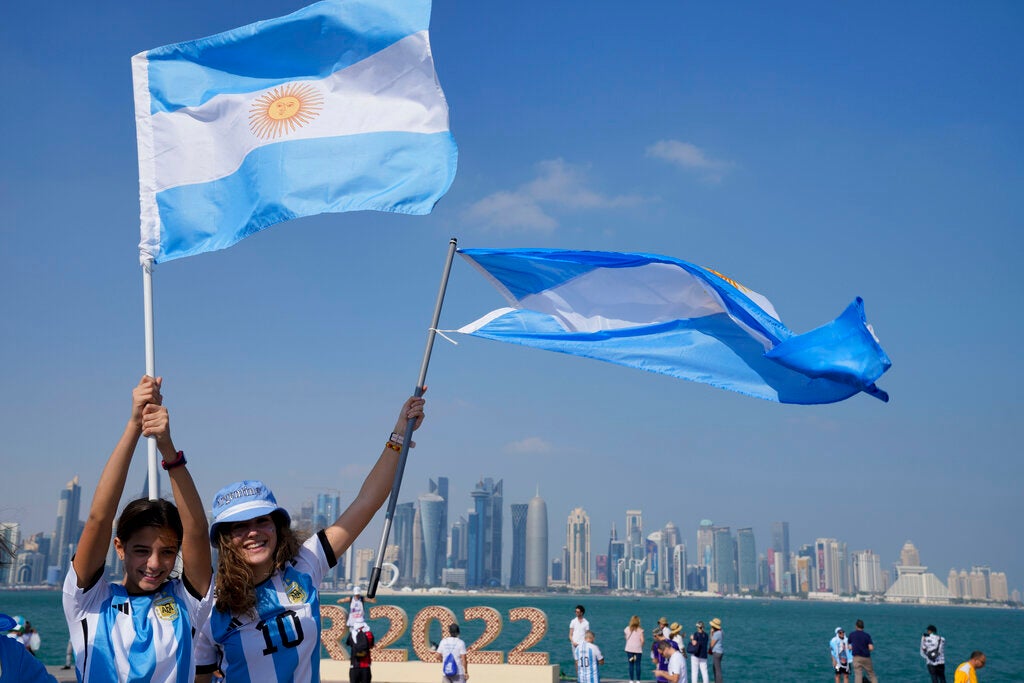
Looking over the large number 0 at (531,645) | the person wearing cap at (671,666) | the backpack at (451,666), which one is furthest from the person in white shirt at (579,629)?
the backpack at (451,666)

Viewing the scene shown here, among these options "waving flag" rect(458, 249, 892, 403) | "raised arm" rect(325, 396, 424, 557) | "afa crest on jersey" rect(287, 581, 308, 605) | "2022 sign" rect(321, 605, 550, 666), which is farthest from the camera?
"2022 sign" rect(321, 605, 550, 666)

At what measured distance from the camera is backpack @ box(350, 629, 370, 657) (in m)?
16.9

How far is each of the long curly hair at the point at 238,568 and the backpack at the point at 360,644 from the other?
46.4 feet

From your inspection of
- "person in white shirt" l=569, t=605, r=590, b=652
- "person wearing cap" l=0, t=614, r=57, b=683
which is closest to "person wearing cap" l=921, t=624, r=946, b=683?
"person in white shirt" l=569, t=605, r=590, b=652

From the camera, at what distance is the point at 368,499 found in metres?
4.07

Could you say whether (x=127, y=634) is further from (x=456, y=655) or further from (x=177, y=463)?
(x=456, y=655)

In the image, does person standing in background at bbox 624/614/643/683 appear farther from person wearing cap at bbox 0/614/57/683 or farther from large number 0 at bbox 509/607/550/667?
person wearing cap at bbox 0/614/57/683

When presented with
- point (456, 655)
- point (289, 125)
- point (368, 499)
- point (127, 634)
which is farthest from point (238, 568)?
point (456, 655)

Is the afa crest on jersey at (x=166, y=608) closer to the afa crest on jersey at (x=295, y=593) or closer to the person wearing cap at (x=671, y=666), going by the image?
the afa crest on jersey at (x=295, y=593)

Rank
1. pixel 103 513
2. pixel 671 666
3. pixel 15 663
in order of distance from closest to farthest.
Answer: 1. pixel 15 663
2. pixel 103 513
3. pixel 671 666

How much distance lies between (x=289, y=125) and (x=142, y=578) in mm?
3036

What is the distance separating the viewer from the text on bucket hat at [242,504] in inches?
134

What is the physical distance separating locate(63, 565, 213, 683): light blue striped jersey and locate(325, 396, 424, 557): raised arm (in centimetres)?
70

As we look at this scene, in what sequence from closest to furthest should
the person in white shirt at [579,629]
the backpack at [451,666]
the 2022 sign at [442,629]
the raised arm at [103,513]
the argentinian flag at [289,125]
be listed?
the raised arm at [103,513], the argentinian flag at [289,125], the backpack at [451,666], the person in white shirt at [579,629], the 2022 sign at [442,629]
